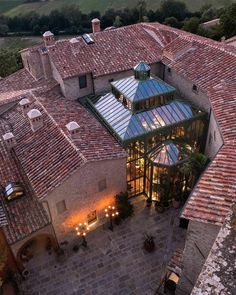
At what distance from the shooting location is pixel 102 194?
27.5 meters

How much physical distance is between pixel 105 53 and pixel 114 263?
2040cm

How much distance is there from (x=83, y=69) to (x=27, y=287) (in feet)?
64.8

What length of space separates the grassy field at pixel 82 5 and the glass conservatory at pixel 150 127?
57970mm

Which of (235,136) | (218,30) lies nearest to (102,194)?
(235,136)

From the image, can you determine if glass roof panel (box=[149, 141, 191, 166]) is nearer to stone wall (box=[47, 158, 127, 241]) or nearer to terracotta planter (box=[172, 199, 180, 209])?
stone wall (box=[47, 158, 127, 241])

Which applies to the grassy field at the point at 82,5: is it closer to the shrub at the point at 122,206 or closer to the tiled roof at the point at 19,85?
the tiled roof at the point at 19,85

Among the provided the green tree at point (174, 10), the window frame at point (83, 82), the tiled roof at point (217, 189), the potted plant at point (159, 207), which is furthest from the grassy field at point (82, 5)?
the tiled roof at point (217, 189)

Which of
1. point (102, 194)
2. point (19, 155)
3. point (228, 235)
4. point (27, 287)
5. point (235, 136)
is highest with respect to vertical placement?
point (228, 235)

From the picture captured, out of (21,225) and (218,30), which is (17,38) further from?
(21,225)

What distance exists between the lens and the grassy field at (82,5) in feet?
272

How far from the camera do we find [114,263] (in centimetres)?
2597

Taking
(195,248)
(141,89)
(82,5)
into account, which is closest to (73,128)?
(141,89)

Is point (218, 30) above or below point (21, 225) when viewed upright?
above

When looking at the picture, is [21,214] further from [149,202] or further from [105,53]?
[105,53]
